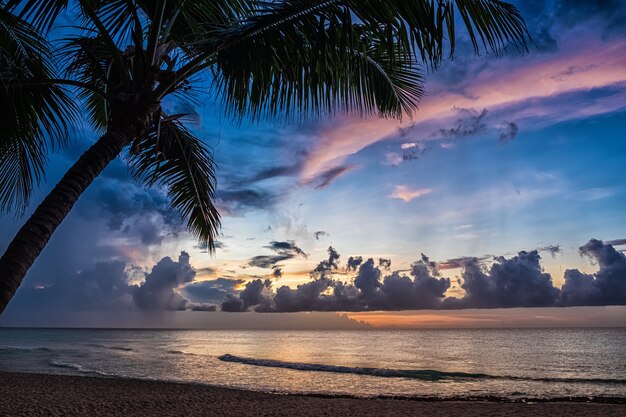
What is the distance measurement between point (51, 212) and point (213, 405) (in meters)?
6.96

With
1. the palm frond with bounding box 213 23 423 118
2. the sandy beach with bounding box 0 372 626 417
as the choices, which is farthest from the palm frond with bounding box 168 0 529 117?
the sandy beach with bounding box 0 372 626 417

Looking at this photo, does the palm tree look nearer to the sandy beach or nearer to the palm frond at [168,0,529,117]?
the palm frond at [168,0,529,117]

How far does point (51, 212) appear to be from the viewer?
3158 millimetres

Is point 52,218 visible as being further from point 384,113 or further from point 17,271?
point 384,113

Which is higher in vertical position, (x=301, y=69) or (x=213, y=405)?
(x=301, y=69)

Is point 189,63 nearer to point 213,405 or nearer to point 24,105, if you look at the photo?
point 24,105

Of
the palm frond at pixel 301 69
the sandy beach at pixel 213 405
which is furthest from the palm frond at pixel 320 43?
the sandy beach at pixel 213 405

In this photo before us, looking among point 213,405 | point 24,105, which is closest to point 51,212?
point 24,105

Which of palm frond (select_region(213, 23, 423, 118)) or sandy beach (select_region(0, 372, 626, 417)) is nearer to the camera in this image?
palm frond (select_region(213, 23, 423, 118))

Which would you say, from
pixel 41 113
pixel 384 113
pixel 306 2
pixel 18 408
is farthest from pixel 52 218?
pixel 18 408

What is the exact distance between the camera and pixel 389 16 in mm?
3260

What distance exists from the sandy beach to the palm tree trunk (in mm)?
5805

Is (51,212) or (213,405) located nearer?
(51,212)

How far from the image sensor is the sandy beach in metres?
8.11
